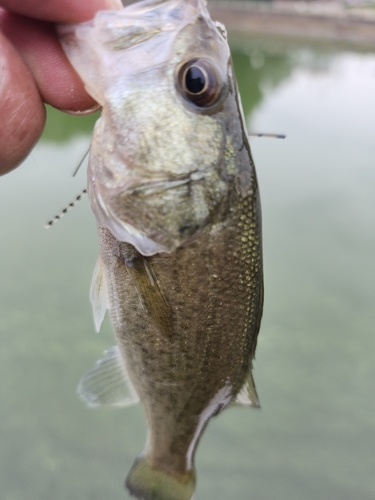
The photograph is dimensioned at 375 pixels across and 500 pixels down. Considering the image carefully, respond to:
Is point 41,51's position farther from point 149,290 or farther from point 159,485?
point 159,485

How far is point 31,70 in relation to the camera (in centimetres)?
120

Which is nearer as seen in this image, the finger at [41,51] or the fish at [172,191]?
the fish at [172,191]

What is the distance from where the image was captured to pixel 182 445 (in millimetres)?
1498

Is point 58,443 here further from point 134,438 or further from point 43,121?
point 43,121

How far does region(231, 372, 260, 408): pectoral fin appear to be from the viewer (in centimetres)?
139

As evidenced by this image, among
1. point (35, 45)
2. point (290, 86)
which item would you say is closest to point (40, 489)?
point (35, 45)

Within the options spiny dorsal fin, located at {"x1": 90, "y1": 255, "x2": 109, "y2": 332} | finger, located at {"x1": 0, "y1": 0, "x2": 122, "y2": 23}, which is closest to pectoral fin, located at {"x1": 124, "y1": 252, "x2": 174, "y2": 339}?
spiny dorsal fin, located at {"x1": 90, "y1": 255, "x2": 109, "y2": 332}

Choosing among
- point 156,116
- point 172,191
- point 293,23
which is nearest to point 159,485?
point 172,191

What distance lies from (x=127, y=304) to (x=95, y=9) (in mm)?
823

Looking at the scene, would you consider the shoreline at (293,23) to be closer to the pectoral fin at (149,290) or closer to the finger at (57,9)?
the finger at (57,9)

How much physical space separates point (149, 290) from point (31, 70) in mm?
714

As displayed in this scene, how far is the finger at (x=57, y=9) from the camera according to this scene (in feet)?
3.47

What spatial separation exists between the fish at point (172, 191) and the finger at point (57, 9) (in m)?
0.03

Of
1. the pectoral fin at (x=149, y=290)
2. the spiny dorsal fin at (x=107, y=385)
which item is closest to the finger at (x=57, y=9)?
the pectoral fin at (x=149, y=290)
